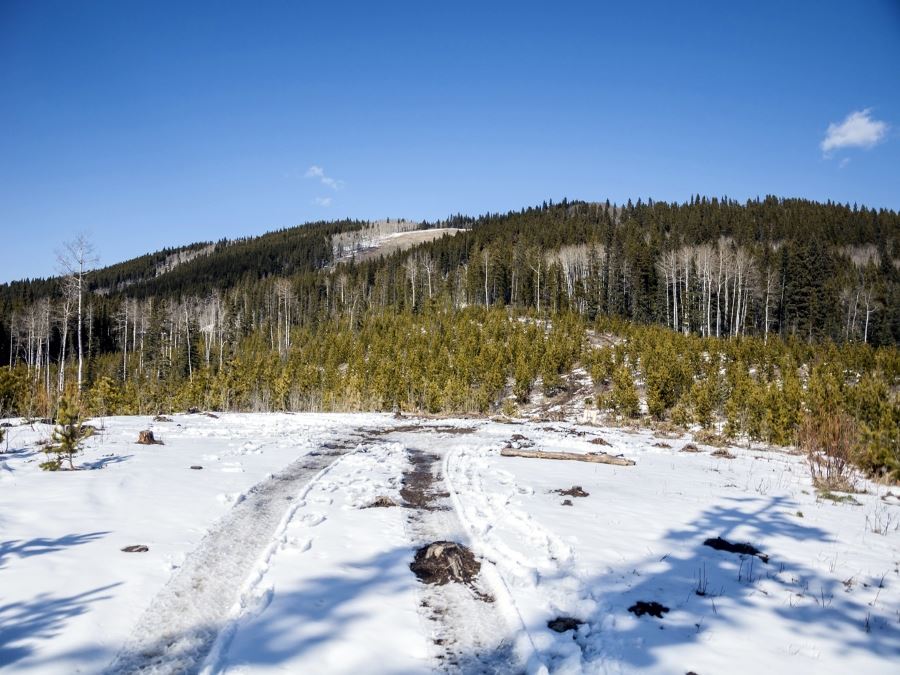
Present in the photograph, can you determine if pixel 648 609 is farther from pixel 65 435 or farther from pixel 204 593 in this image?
pixel 65 435

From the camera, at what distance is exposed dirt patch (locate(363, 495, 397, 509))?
23.9 ft

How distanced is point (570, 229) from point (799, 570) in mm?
88145

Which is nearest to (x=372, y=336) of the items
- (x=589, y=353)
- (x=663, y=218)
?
(x=589, y=353)

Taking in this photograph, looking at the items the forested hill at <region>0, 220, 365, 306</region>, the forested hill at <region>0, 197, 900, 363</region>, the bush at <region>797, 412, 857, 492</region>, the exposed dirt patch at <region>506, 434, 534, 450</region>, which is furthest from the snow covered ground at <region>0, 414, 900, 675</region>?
the forested hill at <region>0, 220, 365, 306</region>

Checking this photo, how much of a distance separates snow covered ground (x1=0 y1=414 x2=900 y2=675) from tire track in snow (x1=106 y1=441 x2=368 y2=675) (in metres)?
0.02

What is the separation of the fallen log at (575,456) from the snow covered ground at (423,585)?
1.92 m

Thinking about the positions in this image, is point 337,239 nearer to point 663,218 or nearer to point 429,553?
point 663,218

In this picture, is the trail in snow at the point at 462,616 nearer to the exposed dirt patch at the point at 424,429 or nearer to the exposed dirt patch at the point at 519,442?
the exposed dirt patch at the point at 519,442

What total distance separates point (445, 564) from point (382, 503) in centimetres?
258

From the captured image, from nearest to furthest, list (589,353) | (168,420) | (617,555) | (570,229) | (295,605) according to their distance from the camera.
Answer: (295,605) < (617,555) < (168,420) < (589,353) < (570,229)

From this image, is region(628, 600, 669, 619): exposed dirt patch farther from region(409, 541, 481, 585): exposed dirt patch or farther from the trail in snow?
region(409, 541, 481, 585): exposed dirt patch

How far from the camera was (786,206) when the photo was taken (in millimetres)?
104750

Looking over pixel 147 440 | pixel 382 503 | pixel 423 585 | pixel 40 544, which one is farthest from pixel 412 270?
pixel 423 585

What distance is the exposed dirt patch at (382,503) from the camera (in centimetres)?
727
